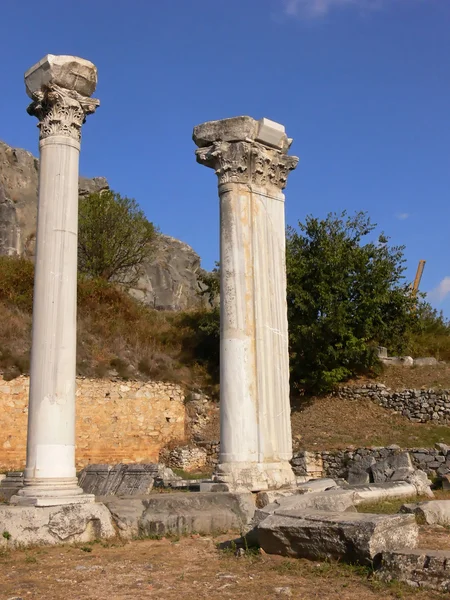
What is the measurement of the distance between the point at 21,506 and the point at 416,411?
65.9 ft

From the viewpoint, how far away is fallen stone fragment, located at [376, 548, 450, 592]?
5566 millimetres

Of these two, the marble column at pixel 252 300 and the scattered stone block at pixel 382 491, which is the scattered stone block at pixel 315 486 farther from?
the scattered stone block at pixel 382 491

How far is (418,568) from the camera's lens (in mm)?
5730

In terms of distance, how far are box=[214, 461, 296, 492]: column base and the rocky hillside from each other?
90.5 feet

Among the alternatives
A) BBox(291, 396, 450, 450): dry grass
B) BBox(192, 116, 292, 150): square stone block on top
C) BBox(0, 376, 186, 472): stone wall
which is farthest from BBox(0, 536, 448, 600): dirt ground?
BBox(291, 396, 450, 450): dry grass

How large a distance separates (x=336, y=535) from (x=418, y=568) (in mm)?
1009

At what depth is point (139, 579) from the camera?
6535mm

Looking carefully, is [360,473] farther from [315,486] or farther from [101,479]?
[101,479]

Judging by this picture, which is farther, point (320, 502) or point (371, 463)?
point (371, 463)

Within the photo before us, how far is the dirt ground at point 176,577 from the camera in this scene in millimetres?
5746

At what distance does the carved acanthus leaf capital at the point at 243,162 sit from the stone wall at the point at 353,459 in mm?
9934

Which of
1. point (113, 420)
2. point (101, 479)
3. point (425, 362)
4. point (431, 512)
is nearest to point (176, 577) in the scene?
point (431, 512)

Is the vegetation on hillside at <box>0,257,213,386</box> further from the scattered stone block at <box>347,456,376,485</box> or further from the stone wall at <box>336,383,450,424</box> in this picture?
the scattered stone block at <box>347,456,376,485</box>

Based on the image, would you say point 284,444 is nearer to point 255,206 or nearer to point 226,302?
point 226,302
